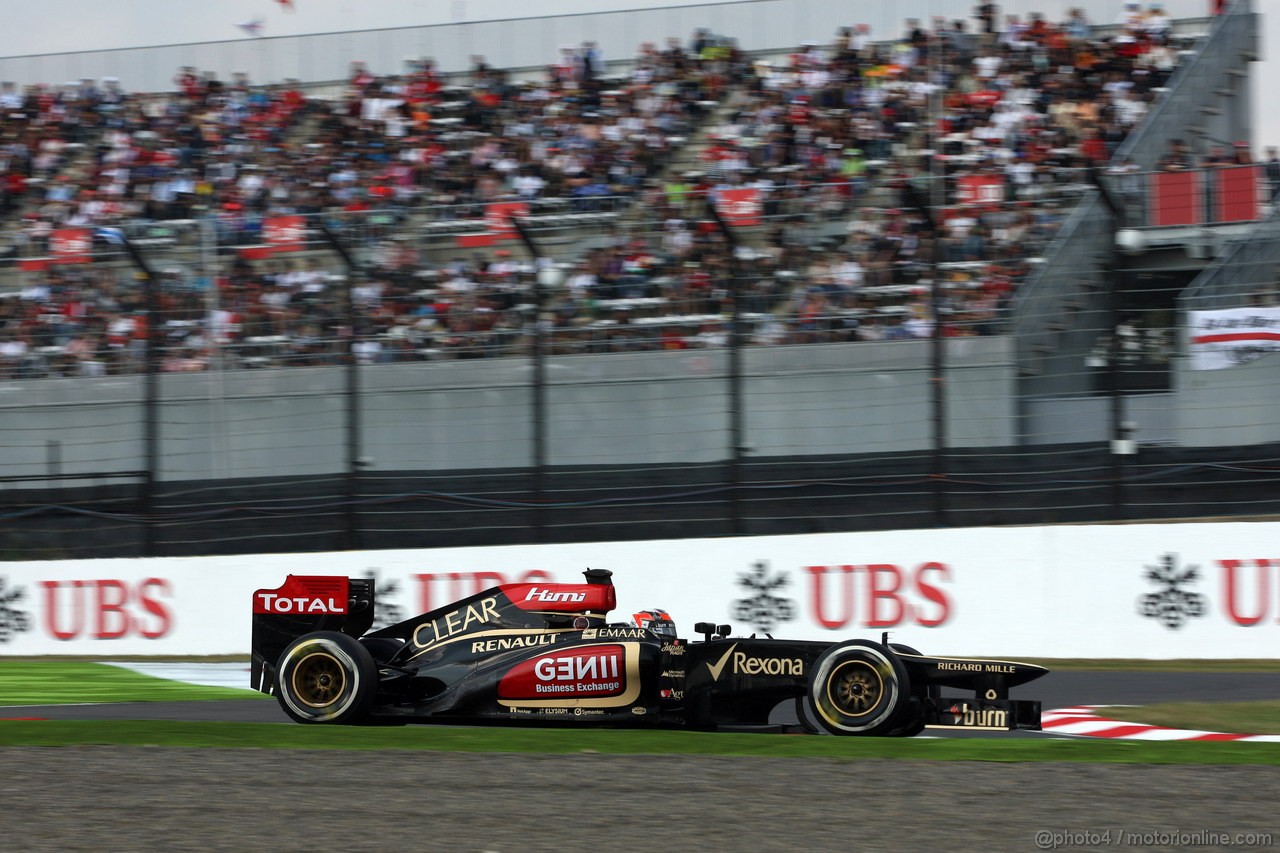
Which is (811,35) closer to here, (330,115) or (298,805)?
(330,115)

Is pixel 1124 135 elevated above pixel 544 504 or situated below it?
above

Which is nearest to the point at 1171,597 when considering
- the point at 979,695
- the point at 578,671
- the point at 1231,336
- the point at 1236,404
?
the point at 1236,404

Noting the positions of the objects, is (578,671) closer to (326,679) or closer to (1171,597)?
(326,679)

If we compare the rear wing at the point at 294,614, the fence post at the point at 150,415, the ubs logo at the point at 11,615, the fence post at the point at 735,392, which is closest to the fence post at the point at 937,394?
the fence post at the point at 735,392

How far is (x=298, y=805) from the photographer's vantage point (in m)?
5.31

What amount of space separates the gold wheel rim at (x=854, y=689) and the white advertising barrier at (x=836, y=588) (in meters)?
4.46

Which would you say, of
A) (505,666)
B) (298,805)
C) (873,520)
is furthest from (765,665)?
(873,520)

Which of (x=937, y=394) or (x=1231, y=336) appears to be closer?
(x=1231, y=336)

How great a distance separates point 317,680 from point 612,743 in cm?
166

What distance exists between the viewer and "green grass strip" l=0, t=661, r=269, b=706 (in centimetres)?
991

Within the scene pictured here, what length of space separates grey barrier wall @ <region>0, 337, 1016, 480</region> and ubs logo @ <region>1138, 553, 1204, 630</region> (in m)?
1.51

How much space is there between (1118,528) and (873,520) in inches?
70.1

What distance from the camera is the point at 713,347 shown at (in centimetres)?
1231

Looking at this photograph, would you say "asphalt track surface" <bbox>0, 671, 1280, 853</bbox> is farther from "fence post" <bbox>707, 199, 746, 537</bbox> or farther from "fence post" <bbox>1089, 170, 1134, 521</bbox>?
"fence post" <bbox>707, 199, 746, 537</bbox>
